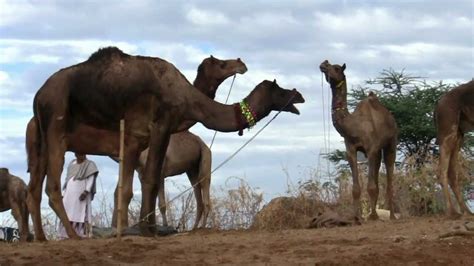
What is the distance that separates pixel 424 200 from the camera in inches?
781

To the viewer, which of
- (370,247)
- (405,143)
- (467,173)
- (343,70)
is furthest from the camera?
(405,143)

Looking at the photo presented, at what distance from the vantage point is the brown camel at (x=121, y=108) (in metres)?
12.5

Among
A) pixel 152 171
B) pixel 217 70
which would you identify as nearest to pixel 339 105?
pixel 217 70

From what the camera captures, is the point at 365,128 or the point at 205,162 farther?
the point at 205,162

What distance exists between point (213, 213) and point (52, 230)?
280 cm

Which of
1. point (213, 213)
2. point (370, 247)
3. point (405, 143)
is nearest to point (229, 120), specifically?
point (370, 247)

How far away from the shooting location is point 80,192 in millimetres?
16062

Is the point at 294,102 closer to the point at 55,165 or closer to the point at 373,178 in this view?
the point at 373,178

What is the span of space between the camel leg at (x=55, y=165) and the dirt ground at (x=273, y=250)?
0.85 metres

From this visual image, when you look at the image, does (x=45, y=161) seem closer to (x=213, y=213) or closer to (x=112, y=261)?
(x=112, y=261)

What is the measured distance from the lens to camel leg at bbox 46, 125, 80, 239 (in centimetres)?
1245

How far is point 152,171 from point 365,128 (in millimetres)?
4062

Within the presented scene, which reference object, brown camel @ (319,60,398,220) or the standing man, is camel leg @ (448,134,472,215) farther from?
the standing man

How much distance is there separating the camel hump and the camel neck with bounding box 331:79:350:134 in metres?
4.12
